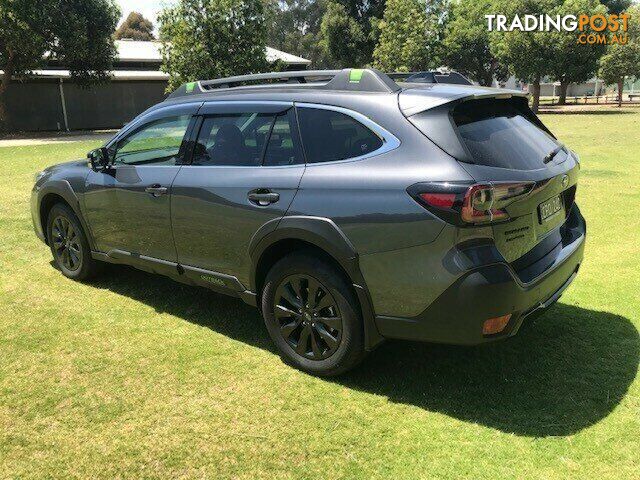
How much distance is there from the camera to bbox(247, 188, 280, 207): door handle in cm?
346

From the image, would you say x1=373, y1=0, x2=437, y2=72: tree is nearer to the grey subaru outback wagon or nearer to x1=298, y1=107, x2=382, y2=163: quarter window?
the grey subaru outback wagon

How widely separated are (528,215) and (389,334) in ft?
3.33

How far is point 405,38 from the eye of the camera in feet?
117

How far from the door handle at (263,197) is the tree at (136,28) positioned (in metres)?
76.1

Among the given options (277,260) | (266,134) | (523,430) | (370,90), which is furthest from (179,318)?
(523,430)

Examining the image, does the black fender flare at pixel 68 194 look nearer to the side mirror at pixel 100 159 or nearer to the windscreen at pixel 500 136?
the side mirror at pixel 100 159

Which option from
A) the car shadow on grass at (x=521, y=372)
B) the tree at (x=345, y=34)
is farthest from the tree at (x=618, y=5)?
the car shadow on grass at (x=521, y=372)

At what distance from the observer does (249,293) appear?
381cm

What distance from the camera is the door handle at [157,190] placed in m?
4.13

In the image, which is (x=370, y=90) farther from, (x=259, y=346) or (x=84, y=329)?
(x=84, y=329)

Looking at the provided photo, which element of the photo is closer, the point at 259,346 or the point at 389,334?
the point at 389,334

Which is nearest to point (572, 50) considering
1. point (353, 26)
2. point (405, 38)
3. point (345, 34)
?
point (405, 38)

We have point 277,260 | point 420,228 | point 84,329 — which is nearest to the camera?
point 420,228

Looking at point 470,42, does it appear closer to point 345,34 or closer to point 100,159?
point 345,34
